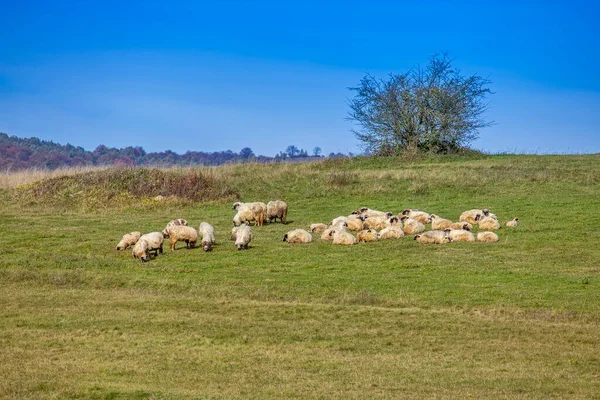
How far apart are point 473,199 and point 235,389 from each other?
28095 mm

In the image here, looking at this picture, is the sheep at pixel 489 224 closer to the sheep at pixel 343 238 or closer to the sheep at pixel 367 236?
the sheep at pixel 367 236

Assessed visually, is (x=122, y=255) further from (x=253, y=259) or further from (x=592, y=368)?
(x=592, y=368)

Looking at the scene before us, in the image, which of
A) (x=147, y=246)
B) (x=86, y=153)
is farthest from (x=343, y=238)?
(x=86, y=153)

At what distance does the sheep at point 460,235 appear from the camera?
24906 millimetres

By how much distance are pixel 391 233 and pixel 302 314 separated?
1002 centimetres

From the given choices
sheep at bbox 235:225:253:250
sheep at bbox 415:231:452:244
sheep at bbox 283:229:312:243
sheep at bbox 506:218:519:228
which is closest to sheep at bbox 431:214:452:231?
sheep at bbox 506:218:519:228

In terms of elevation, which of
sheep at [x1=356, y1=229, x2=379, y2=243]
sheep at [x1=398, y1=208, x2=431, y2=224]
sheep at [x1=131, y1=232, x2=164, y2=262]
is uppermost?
sheep at [x1=398, y1=208, x2=431, y2=224]

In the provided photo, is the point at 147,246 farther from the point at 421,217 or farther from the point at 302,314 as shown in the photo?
the point at 421,217

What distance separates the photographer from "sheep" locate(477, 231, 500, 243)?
81.3 ft

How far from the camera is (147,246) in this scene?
23.9 metres

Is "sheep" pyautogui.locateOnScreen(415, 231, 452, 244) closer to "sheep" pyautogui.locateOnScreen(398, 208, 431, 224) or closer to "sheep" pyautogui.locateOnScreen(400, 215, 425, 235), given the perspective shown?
"sheep" pyautogui.locateOnScreen(400, 215, 425, 235)

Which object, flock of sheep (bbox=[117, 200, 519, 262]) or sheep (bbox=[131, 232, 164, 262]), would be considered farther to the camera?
flock of sheep (bbox=[117, 200, 519, 262])

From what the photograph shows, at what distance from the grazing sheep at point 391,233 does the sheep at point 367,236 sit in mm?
372

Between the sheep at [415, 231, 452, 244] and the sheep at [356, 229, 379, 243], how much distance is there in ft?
4.84
